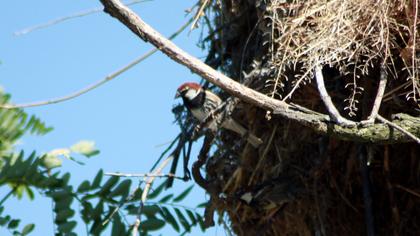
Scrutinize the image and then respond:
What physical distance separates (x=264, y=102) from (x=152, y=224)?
26.7 inches

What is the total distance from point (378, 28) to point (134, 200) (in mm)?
1276

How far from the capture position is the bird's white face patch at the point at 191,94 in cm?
387

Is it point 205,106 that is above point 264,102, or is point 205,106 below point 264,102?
above

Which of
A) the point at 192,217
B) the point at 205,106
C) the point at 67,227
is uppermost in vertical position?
the point at 205,106

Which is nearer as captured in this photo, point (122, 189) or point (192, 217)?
point (122, 189)

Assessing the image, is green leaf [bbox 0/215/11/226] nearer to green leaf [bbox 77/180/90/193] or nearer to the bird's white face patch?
green leaf [bbox 77/180/90/193]

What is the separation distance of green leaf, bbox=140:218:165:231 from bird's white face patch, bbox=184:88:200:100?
1.90m

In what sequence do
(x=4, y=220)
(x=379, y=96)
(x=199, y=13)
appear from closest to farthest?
(x=4, y=220), (x=379, y=96), (x=199, y=13)

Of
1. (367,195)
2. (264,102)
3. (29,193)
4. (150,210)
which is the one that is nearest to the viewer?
(29,193)

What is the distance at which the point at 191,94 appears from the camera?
13.2ft

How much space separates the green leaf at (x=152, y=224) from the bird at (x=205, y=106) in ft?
5.14

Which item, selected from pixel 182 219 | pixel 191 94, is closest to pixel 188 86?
pixel 191 94

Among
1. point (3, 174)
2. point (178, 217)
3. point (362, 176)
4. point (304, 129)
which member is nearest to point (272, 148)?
point (304, 129)

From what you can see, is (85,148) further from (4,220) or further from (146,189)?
(146,189)
